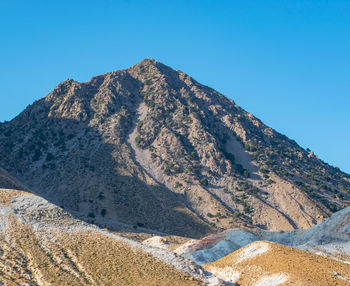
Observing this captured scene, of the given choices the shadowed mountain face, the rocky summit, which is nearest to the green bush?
the shadowed mountain face

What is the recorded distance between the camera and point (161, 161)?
432 feet

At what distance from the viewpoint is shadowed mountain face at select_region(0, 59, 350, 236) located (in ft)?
366

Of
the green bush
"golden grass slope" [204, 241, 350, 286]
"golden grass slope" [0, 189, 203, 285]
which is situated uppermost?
the green bush

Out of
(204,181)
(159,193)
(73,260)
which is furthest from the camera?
(204,181)

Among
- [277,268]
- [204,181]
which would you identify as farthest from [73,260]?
[204,181]

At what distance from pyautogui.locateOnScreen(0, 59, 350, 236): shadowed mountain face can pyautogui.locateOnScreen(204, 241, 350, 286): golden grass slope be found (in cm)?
6028

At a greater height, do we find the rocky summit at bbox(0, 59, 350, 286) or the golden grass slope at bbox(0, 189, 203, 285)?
the rocky summit at bbox(0, 59, 350, 286)

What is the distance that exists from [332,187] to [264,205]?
34955 millimetres

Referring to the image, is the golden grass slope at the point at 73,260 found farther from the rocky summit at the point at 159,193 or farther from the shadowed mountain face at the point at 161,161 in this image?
the shadowed mountain face at the point at 161,161

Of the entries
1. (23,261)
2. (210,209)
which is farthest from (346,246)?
(210,209)

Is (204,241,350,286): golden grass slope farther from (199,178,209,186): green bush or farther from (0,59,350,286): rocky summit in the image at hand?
(199,178,209,186): green bush

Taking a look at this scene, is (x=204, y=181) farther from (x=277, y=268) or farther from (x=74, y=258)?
(x=277, y=268)

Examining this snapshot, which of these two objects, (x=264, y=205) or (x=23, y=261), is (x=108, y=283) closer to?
(x=23, y=261)

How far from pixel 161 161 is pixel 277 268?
96.1 meters
